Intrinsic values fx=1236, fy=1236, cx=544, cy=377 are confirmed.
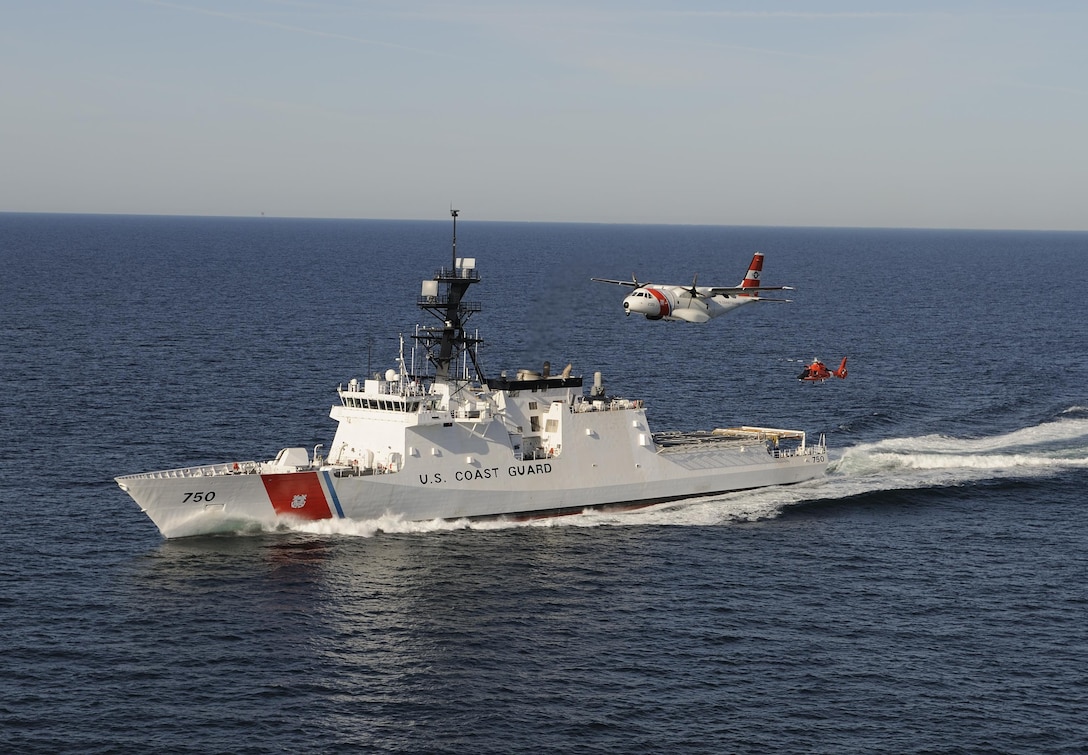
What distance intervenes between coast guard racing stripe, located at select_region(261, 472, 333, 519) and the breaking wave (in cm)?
56

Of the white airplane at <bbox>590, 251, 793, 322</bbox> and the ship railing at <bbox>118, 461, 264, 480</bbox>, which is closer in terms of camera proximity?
the ship railing at <bbox>118, 461, 264, 480</bbox>

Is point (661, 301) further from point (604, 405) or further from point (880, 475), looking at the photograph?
point (880, 475)

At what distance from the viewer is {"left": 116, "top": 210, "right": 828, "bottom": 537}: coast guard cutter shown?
52031 mm

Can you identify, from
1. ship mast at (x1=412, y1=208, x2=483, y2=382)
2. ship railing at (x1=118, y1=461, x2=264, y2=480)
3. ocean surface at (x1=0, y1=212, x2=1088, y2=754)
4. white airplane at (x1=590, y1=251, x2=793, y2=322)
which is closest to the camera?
ocean surface at (x1=0, y1=212, x2=1088, y2=754)

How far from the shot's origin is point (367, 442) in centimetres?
5638

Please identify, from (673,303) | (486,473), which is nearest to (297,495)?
(486,473)

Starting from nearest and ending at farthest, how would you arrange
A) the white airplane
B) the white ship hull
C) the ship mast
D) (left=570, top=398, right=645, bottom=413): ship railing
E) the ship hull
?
the ship hull → the white ship hull → the ship mast → (left=570, top=398, right=645, bottom=413): ship railing → the white airplane

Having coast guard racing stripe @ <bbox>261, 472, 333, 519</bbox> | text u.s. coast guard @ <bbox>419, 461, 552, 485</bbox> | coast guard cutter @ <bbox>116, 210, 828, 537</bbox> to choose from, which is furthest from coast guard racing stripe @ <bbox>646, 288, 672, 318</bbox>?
coast guard racing stripe @ <bbox>261, 472, 333, 519</bbox>

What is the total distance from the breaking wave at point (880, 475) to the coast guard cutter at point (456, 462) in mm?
696

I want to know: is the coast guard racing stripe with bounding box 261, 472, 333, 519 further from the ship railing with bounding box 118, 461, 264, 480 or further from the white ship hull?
the ship railing with bounding box 118, 461, 264, 480

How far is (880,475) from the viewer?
65.1m

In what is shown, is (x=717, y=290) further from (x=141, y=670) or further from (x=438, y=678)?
(x=141, y=670)

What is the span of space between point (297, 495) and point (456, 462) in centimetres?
727

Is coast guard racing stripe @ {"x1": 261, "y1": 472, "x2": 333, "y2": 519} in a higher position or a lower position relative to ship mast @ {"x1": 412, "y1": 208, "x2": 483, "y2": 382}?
lower
